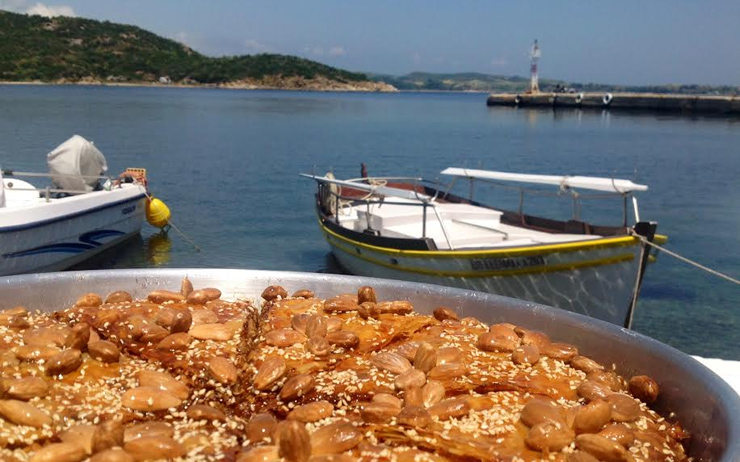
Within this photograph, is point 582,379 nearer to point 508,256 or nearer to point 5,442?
point 5,442

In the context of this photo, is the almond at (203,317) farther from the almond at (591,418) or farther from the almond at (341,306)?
the almond at (591,418)

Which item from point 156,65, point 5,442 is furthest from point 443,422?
point 156,65

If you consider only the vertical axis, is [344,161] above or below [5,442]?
below

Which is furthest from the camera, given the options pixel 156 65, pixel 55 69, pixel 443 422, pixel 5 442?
pixel 156 65

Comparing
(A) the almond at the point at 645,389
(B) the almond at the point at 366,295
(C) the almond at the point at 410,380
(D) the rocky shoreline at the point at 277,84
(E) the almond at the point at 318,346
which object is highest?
(D) the rocky shoreline at the point at 277,84

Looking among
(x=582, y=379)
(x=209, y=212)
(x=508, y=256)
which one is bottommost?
(x=209, y=212)

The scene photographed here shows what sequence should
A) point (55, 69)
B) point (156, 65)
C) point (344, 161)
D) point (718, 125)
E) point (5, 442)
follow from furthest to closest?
1. point (156, 65)
2. point (55, 69)
3. point (718, 125)
4. point (344, 161)
5. point (5, 442)

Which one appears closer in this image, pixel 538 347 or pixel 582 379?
pixel 582 379

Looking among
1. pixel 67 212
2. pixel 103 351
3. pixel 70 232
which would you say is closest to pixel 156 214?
pixel 70 232

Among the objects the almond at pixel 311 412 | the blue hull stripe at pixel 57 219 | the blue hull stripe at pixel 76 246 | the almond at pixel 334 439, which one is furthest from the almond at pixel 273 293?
the blue hull stripe at pixel 76 246
